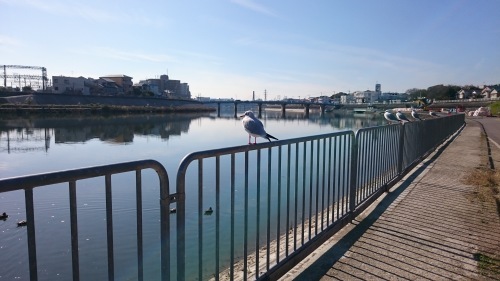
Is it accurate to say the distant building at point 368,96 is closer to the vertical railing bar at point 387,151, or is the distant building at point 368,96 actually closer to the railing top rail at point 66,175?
the vertical railing bar at point 387,151

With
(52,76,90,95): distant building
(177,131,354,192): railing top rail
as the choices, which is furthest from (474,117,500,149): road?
(52,76,90,95): distant building

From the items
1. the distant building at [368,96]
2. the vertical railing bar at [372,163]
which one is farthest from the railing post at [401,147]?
the distant building at [368,96]

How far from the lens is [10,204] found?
30.5 feet

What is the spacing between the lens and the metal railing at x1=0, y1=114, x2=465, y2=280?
193 cm

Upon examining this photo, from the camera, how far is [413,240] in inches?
158

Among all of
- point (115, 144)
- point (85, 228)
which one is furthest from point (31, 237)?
point (115, 144)

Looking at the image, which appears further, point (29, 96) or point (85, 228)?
point (29, 96)

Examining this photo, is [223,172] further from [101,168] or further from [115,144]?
[115,144]

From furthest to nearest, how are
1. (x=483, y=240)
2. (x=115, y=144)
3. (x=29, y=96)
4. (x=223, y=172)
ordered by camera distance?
(x=29, y=96)
(x=115, y=144)
(x=223, y=172)
(x=483, y=240)

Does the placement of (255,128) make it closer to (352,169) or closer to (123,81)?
(352,169)

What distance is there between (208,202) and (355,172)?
5083mm

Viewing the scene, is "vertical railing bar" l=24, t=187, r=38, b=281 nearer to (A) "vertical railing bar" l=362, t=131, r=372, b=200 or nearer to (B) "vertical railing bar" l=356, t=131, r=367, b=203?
(B) "vertical railing bar" l=356, t=131, r=367, b=203

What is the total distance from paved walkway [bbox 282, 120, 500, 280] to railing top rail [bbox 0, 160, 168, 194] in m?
1.86

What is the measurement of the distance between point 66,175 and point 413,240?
3.72 meters
